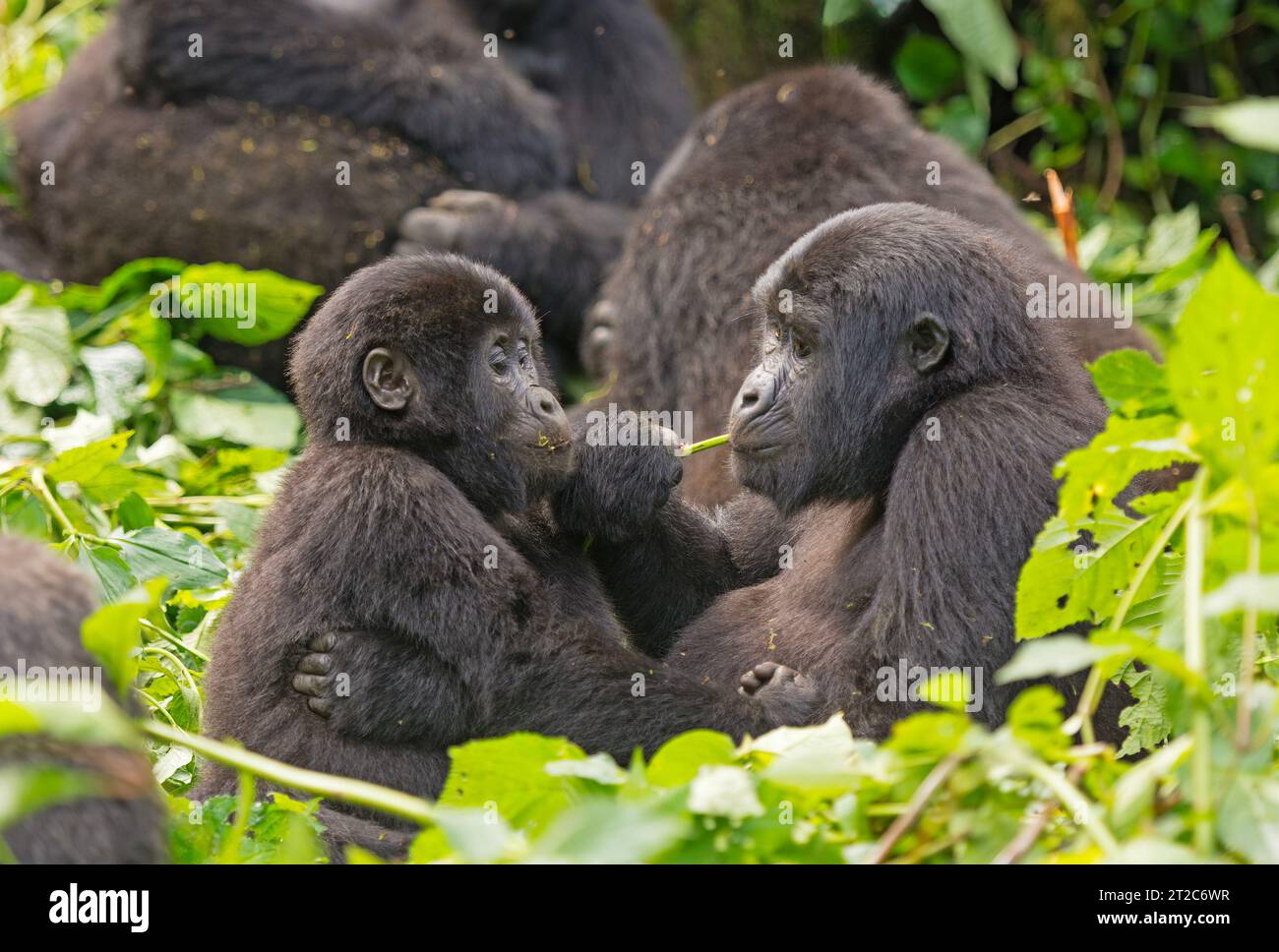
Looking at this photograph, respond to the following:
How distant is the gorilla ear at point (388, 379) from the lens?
3.23 meters

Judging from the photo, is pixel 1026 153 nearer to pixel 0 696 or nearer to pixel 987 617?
pixel 987 617

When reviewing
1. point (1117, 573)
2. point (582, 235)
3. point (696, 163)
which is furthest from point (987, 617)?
point (582, 235)

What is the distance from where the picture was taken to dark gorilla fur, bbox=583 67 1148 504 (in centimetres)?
459

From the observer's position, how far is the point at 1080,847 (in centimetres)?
209

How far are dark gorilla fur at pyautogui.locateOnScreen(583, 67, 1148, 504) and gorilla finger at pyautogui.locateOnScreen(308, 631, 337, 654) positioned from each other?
1.57 meters

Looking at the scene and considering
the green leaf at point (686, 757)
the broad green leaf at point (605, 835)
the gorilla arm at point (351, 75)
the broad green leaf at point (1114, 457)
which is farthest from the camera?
the gorilla arm at point (351, 75)

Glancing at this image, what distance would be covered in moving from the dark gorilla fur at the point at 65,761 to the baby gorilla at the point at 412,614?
788 millimetres

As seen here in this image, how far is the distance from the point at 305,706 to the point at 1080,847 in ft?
5.14

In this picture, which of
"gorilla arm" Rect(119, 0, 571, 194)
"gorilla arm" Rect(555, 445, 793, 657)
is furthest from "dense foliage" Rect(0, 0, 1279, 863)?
"gorilla arm" Rect(119, 0, 571, 194)

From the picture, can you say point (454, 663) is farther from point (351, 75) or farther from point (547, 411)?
point (351, 75)

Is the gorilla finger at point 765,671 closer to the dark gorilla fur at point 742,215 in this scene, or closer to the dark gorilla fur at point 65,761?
the dark gorilla fur at point 742,215

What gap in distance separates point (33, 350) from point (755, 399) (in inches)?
98.4

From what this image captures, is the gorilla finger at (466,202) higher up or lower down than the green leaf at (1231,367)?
higher up

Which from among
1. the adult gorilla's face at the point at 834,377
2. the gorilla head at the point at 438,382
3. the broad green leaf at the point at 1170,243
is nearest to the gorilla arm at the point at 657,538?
the gorilla head at the point at 438,382
